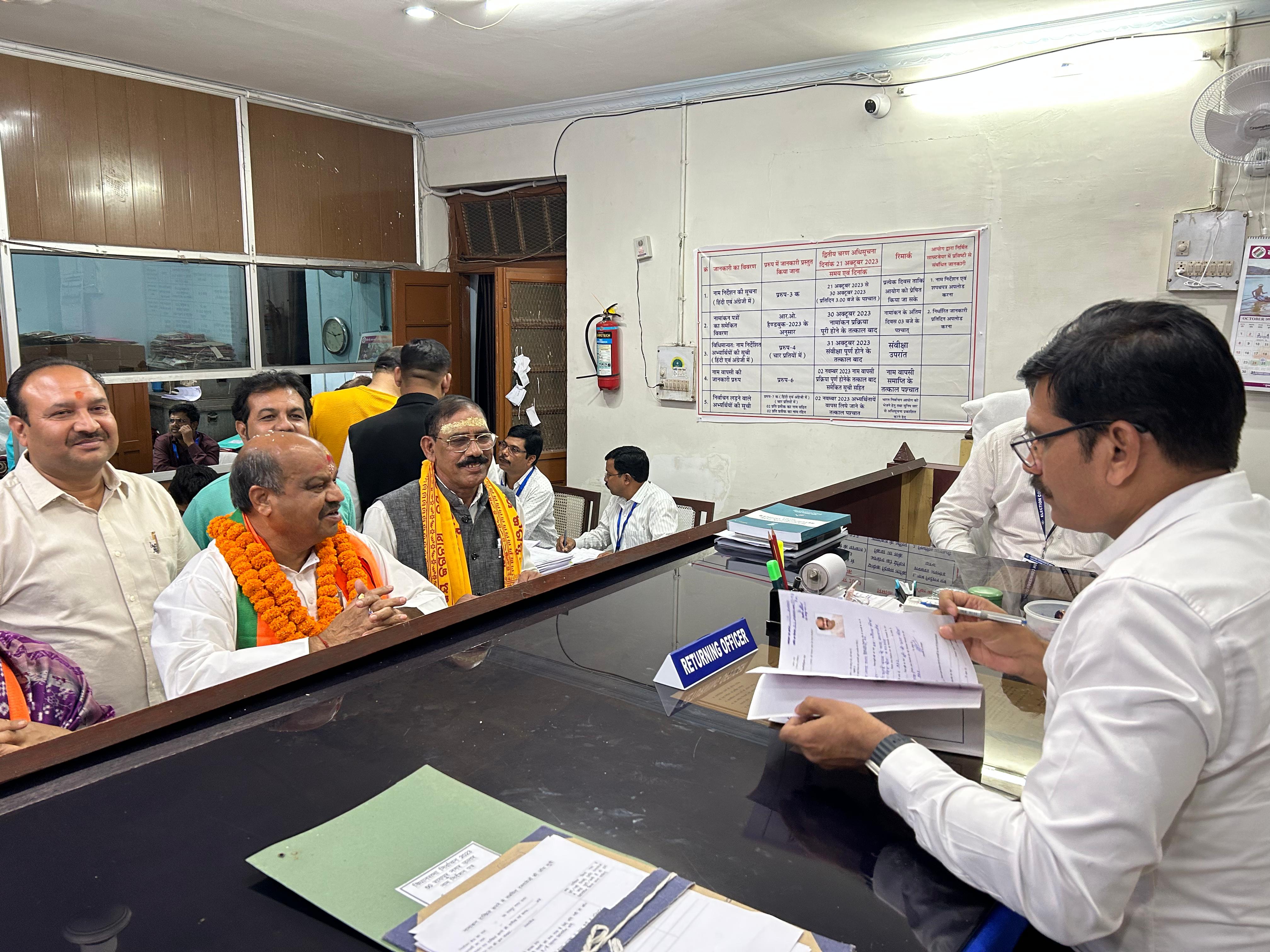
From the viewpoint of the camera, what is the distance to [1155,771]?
77 centimetres

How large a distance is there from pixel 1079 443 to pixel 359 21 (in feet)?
12.8

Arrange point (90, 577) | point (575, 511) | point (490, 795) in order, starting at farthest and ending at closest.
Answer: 1. point (575, 511)
2. point (90, 577)
3. point (490, 795)

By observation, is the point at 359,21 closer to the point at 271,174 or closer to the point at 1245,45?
the point at 271,174

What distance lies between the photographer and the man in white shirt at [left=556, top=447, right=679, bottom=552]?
3.92 metres

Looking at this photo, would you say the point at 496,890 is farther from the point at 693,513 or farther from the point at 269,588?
the point at 693,513

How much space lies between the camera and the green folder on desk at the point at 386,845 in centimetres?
81

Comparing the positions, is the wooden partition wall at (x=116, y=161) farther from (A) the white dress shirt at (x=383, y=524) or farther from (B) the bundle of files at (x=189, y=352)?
(A) the white dress shirt at (x=383, y=524)

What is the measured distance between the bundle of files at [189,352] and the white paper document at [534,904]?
15.6 feet

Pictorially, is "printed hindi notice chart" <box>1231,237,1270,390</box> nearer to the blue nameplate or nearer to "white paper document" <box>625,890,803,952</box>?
the blue nameplate

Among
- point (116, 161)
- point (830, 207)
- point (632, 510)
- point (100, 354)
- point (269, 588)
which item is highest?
point (116, 161)

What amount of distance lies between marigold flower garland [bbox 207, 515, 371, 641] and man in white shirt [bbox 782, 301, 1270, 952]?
1.32m

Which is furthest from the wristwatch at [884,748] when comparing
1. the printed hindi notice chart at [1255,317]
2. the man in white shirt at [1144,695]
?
the printed hindi notice chart at [1255,317]

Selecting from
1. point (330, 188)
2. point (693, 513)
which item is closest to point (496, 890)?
point (693, 513)

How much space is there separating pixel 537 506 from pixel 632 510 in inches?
18.3
